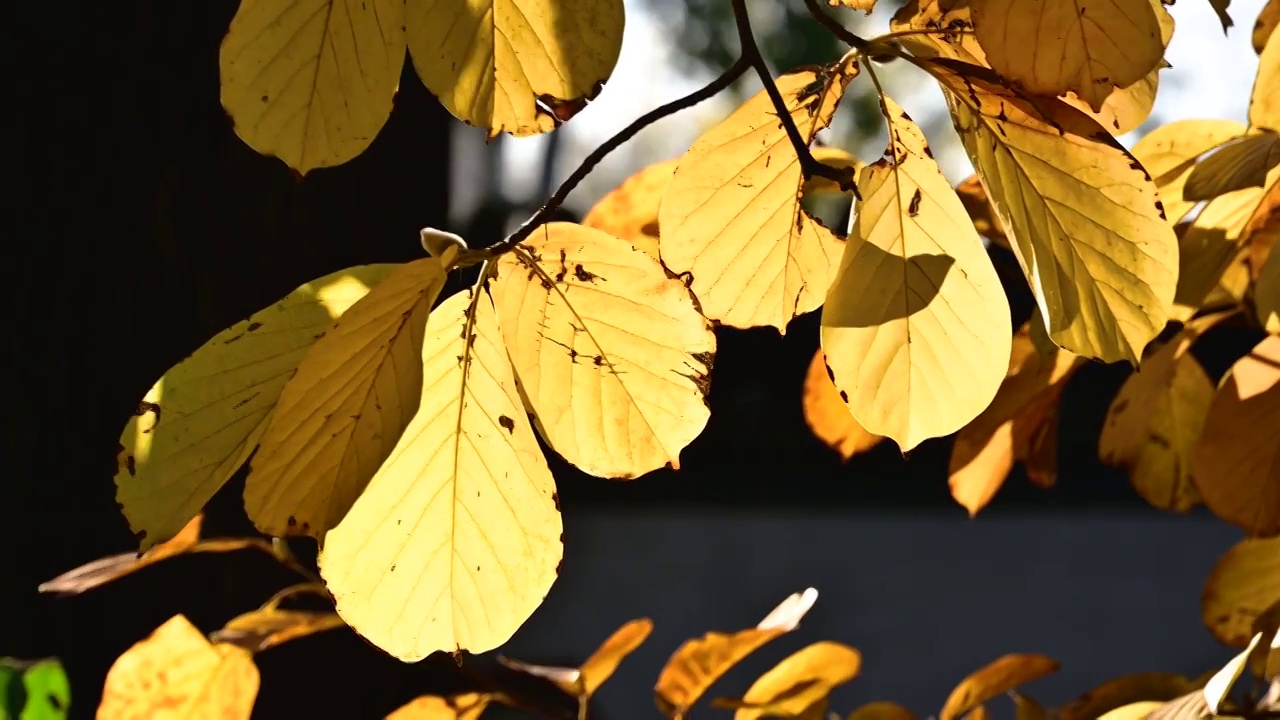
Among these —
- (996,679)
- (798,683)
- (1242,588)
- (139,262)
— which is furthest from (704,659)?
(139,262)

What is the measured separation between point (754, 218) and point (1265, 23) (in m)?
0.27

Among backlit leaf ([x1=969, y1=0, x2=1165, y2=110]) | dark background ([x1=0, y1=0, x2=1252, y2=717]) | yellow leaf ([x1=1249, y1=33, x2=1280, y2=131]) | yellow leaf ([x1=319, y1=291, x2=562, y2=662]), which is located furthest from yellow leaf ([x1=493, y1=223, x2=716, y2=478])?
dark background ([x1=0, y1=0, x2=1252, y2=717])

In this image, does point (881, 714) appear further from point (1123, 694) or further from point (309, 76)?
point (309, 76)

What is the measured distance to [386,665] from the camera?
3.75ft

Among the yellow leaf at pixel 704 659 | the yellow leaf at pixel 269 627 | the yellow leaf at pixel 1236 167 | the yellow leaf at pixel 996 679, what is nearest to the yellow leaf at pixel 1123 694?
the yellow leaf at pixel 996 679

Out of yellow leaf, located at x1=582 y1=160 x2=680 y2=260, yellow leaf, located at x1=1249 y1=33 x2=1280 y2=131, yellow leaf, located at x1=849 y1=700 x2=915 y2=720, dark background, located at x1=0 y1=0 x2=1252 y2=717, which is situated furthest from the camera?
dark background, located at x1=0 y1=0 x2=1252 y2=717

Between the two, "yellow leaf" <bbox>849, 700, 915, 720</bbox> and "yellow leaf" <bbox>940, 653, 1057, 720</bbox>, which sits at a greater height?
"yellow leaf" <bbox>940, 653, 1057, 720</bbox>

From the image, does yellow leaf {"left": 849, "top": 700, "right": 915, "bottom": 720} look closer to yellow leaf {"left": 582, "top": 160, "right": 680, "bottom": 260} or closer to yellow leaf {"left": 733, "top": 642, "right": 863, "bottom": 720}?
yellow leaf {"left": 733, "top": 642, "right": 863, "bottom": 720}

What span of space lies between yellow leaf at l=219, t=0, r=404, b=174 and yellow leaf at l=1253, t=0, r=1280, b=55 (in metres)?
0.35

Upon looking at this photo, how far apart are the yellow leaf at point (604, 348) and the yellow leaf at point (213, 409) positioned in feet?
0.15

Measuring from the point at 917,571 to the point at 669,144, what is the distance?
346 cm

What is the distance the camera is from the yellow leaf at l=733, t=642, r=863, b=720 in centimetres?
52

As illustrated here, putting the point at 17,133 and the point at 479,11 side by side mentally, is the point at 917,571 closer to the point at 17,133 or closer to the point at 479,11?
the point at 17,133

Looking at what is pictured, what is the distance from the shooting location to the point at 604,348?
0.33 m
